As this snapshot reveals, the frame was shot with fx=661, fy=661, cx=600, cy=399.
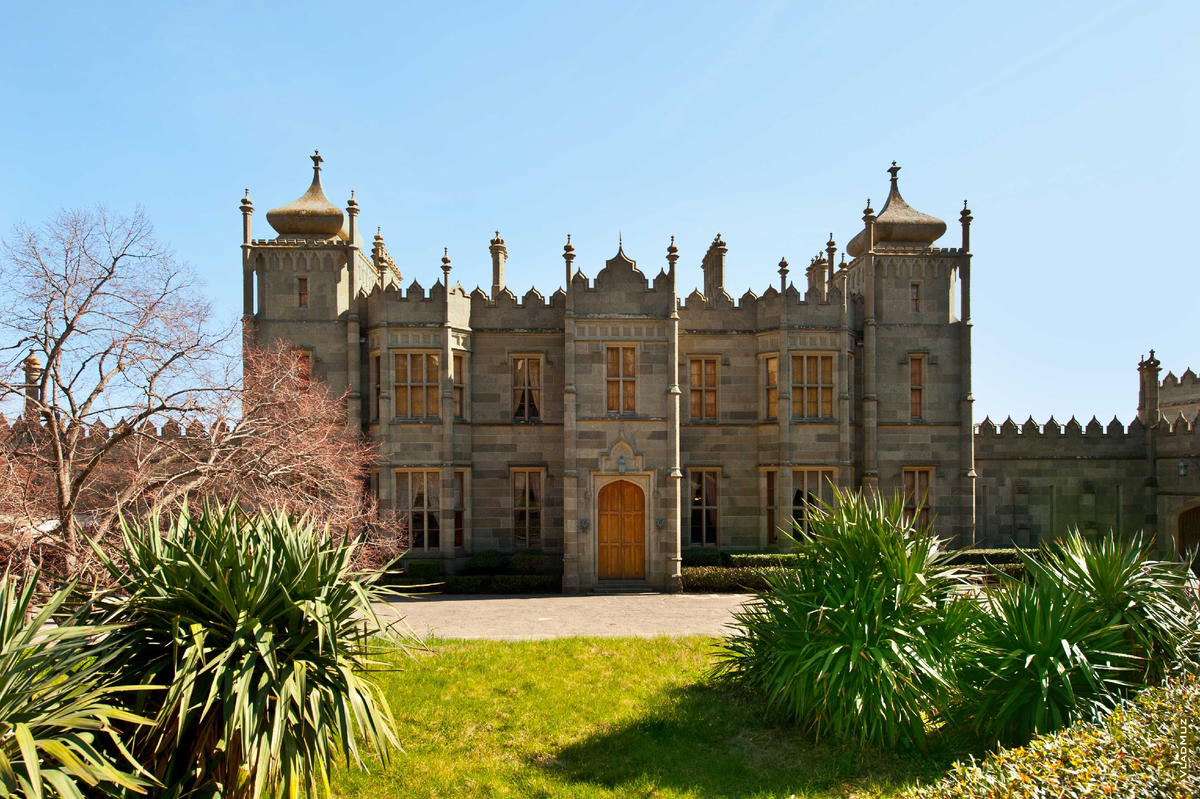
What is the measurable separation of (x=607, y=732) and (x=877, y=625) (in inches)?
140

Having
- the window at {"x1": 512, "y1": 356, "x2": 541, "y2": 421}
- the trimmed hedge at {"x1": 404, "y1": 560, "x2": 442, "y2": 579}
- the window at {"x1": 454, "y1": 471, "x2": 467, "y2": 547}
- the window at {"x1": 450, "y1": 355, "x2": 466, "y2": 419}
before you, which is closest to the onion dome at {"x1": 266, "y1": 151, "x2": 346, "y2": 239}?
the window at {"x1": 450, "y1": 355, "x2": 466, "y2": 419}

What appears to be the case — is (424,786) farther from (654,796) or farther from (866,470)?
(866,470)

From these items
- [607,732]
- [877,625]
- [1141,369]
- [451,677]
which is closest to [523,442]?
[451,677]

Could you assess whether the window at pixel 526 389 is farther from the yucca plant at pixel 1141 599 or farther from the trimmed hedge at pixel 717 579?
the yucca plant at pixel 1141 599

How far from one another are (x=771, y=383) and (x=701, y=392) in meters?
2.10

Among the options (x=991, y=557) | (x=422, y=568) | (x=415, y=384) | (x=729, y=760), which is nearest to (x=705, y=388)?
(x=415, y=384)

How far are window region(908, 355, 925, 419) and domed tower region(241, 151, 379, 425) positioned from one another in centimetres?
1654

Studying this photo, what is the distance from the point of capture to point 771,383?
1981 centimetres

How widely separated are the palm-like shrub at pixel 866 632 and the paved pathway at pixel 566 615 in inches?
188

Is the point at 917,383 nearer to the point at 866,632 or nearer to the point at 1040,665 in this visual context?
the point at 1040,665

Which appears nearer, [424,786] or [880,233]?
[424,786]

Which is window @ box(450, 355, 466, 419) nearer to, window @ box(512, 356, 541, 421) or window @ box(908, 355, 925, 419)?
window @ box(512, 356, 541, 421)

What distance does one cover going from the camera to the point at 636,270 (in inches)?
740

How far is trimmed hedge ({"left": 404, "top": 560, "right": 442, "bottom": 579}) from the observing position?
18156 millimetres
